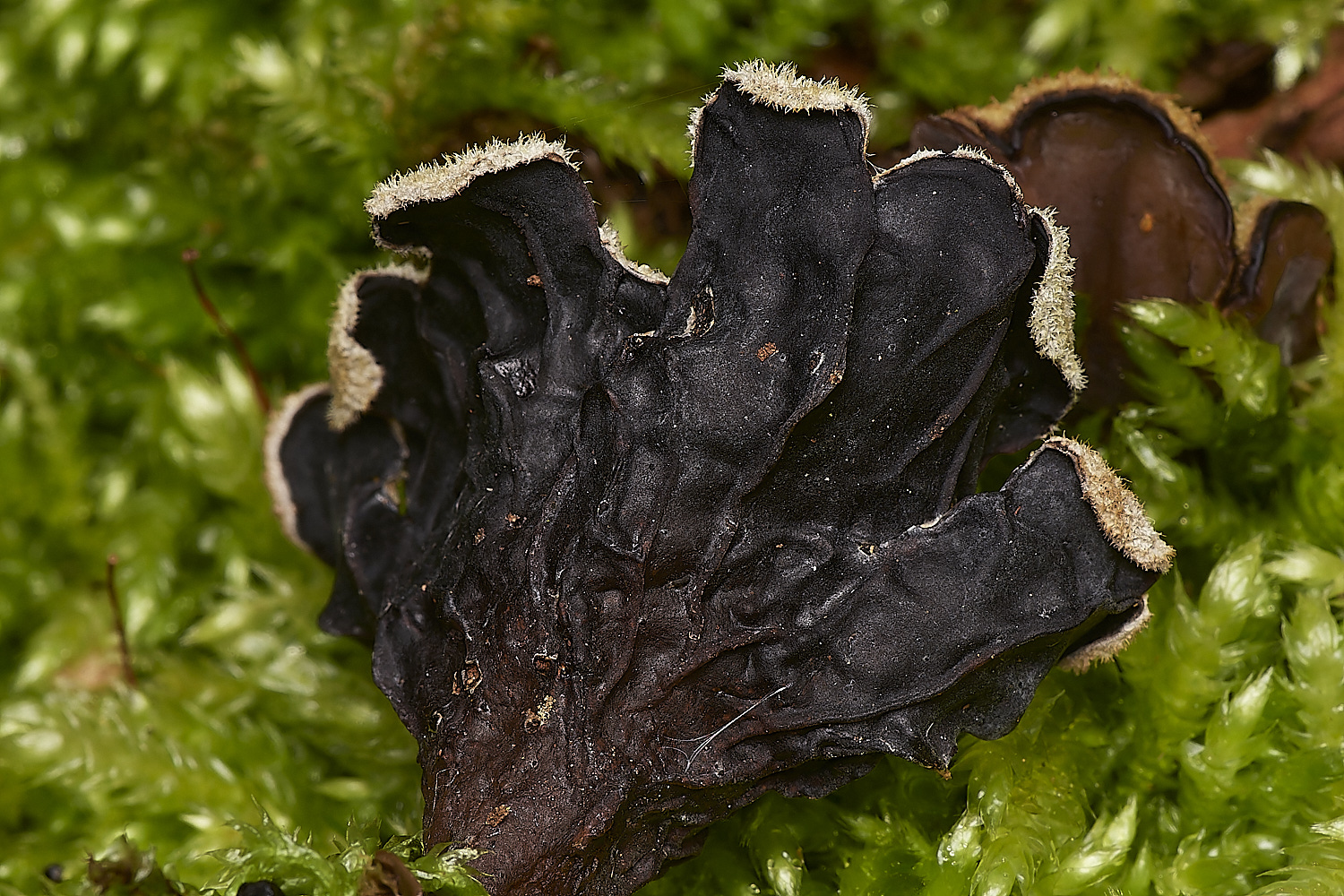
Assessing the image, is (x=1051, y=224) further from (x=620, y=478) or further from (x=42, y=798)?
(x=42, y=798)

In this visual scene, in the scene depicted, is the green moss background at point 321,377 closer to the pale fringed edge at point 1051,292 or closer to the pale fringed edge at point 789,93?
the pale fringed edge at point 1051,292

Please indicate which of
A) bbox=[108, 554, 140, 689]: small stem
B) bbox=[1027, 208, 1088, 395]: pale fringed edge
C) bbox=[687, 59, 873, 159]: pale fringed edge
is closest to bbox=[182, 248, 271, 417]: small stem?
bbox=[108, 554, 140, 689]: small stem

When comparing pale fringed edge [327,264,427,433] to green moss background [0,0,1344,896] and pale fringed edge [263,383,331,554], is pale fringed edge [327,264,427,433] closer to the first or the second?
pale fringed edge [263,383,331,554]

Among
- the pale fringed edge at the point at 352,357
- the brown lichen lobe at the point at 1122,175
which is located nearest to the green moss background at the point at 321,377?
the brown lichen lobe at the point at 1122,175

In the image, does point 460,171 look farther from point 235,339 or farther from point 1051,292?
point 235,339

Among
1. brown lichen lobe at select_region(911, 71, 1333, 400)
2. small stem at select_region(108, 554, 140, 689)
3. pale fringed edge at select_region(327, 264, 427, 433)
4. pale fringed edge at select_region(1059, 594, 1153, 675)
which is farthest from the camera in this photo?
small stem at select_region(108, 554, 140, 689)

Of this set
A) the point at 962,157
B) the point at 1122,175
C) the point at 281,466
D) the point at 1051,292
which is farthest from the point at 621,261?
the point at 1122,175

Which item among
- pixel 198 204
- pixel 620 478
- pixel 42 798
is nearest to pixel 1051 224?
pixel 620 478
